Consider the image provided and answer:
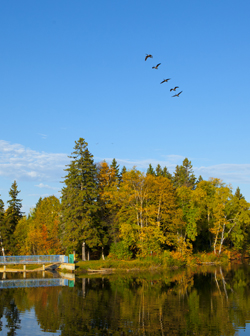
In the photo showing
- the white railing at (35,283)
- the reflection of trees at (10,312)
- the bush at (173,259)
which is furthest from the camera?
the bush at (173,259)

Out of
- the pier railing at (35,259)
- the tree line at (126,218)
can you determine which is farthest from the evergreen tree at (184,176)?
the pier railing at (35,259)

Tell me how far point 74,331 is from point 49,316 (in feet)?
13.3

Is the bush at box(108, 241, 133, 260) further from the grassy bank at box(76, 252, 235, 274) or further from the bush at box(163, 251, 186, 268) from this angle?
the bush at box(163, 251, 186, 268)

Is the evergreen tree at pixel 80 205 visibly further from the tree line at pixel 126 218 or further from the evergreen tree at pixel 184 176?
the evergreen tree at pixel 184 176

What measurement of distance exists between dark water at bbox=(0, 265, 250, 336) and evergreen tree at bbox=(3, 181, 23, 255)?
120 ft

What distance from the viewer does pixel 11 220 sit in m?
72.9

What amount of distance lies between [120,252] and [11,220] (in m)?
28.9

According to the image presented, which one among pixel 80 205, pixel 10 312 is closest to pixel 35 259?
pixel 80 205

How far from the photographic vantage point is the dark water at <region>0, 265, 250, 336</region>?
1903 centimetres

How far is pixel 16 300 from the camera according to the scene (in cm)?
2816

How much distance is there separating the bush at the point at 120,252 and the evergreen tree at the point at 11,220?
23.6m

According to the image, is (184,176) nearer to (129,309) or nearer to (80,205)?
(80,205)

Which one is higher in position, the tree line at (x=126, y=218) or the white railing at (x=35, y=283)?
the tree line at (x=126, y=218)

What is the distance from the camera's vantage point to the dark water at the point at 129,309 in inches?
749
